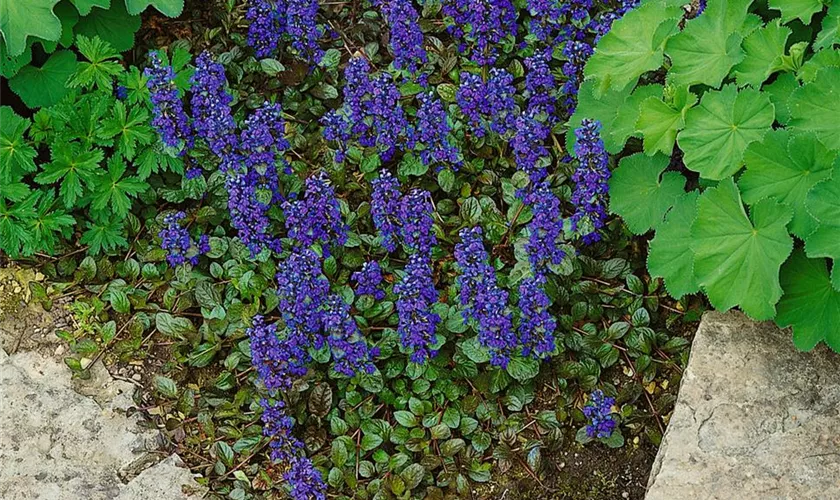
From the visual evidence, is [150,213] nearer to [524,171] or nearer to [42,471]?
[42,471]

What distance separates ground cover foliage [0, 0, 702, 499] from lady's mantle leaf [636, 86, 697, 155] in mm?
Answer: 206

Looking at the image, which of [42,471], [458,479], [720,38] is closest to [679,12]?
[720,38]

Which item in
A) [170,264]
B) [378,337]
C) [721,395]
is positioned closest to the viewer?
[721,395]

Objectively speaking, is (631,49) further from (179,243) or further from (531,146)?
(179,243)

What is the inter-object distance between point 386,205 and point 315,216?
326 mm

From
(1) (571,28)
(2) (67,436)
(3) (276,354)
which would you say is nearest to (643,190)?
(1) (571,28)

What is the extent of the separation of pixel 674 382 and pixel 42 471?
8.70 feet

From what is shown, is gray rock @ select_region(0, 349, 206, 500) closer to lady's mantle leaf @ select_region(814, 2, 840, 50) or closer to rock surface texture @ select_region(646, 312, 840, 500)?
rock surface texture @ select_region(646, 312, 840, 500)

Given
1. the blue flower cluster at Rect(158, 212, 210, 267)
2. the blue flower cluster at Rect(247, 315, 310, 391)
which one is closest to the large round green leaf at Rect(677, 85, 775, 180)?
the blue flower cluster at Rect(247, 315, 310, 391)

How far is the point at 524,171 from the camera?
4449mm

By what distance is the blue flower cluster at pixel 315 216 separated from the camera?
417 centimetres

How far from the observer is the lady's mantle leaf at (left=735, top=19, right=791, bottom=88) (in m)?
3.76

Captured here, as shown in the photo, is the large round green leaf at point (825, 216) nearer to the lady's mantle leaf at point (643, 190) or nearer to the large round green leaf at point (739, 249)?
the large round green leaf at point (739, 249)

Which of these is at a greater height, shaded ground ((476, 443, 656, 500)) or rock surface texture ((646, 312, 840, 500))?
rock surface texture ((646, 312, 840, 500))
